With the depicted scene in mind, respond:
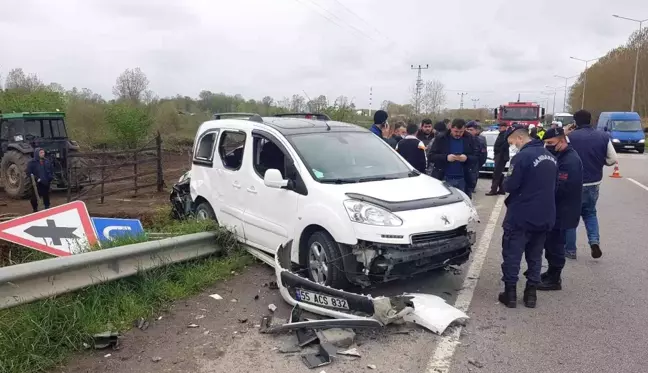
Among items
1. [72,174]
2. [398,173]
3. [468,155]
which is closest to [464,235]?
[398,173]

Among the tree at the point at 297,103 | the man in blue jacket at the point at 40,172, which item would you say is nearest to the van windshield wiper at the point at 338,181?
the man in blue jacket at the point at 40,172

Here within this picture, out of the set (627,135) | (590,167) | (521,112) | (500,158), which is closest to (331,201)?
(590,167)

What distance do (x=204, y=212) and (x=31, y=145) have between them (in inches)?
420

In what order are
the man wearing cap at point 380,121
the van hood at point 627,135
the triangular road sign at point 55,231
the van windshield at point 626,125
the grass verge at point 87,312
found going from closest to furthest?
the grass verge at point 87,312
the triangular road sign at point 55,231
the man wearing cap at point 380,121
the van hood at point 627,135
the van windshield at point 626,125

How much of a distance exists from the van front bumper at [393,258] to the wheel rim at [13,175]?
1323 cm

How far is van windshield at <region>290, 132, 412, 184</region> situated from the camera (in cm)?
527

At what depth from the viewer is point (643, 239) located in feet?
24.1

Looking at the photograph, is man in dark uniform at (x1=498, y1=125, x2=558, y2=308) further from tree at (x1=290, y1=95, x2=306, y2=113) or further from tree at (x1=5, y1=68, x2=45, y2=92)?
tree at (x1=5, y1=68, x2=45, y2=92)

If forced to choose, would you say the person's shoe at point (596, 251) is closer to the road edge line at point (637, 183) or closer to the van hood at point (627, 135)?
the road edge line at point (637, 183)

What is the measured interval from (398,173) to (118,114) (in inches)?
909

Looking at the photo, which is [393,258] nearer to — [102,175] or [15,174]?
[102,175]

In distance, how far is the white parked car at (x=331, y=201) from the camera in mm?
4566

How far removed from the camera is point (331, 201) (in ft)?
15.6

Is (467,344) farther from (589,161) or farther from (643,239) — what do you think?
(643,239)
